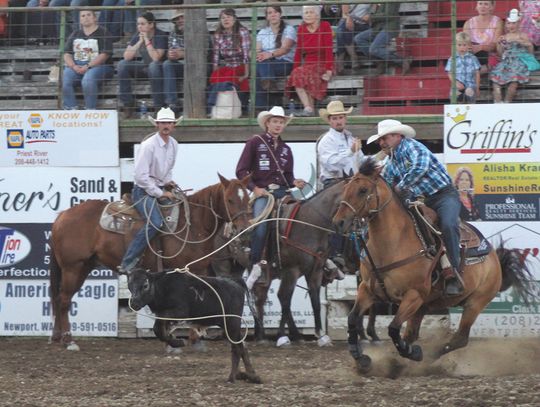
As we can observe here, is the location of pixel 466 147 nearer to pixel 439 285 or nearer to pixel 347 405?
pixel 439 285

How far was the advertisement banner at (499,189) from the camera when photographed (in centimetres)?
1306

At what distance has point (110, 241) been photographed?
12805mm

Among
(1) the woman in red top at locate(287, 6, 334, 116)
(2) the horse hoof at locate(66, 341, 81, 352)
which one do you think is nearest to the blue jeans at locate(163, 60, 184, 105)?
(1) the woman in red top at locate(287, 6, 334, 116)

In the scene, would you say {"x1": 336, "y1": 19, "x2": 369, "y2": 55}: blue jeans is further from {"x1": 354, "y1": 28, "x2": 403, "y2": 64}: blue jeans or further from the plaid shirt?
the plaid shirt

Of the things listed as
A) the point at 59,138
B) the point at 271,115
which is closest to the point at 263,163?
the point at 271,115

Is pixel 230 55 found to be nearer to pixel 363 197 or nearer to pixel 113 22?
pixel 113 22

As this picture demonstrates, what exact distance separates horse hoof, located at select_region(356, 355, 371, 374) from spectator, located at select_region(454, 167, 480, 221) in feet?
12.3

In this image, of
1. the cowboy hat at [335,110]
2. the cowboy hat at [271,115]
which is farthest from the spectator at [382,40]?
the cowboy hat at [271,115]

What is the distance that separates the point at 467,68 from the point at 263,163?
2797 millimetres

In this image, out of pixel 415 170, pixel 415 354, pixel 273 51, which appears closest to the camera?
pixel 415 354

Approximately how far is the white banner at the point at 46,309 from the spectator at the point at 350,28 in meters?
3.95

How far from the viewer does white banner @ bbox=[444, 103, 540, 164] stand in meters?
13.1

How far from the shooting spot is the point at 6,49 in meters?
15.6

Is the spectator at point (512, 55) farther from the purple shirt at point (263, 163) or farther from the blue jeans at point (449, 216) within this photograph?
the blue jeans at point (449, 216)
